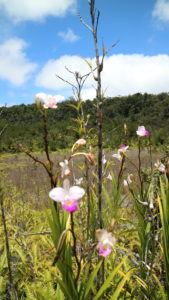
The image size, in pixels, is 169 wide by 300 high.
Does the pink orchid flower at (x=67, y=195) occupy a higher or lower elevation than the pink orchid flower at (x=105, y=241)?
higher

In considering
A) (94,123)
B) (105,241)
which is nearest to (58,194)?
A: (105,241)

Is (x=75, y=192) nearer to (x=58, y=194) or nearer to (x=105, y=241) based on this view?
(x=58, y=194)

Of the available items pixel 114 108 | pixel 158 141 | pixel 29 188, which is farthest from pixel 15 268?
pixel 114 108

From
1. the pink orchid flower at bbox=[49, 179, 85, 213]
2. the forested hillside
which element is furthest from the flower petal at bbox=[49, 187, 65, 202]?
the forested hillside

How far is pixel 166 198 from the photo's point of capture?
136 cm

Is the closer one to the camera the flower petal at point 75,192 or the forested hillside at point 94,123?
the flower petal at point 75,192

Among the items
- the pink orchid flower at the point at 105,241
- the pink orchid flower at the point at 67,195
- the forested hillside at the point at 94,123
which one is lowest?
the pink orchid flower at the point at 105,241

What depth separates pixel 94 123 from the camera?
16.1 metres

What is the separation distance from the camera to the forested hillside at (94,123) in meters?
13.7

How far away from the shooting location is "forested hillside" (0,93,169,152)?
540 inches

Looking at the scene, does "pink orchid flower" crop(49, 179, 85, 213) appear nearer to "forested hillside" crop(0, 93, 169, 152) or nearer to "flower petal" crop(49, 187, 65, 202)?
"flower petal" crop(49, 187, 65, 202)

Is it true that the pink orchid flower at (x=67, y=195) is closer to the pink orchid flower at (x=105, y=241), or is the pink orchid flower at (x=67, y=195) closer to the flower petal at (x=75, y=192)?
the flower petal at (x=75, y=192)

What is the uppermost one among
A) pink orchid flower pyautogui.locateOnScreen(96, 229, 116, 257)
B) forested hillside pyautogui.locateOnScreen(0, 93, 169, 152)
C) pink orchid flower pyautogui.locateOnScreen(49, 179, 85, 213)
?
forested hillside pyautogui.locateOnScreen(0, 93, 169, 152)

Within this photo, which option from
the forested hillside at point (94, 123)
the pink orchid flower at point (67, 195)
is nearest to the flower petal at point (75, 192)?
the pink orchid flower at point (67, 195)
